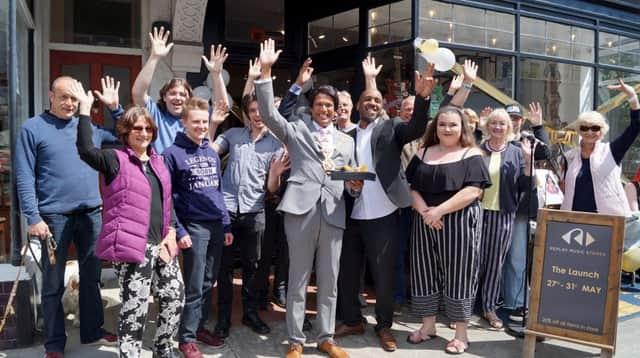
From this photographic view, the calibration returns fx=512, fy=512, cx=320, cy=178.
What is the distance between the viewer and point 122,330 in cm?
311

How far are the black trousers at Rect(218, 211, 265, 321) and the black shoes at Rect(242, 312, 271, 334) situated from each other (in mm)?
45

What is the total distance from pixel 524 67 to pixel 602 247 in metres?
4.03

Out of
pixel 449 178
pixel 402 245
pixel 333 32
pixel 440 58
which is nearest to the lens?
pixel 449 178

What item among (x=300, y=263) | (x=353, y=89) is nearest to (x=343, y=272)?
(x=300, y=263)

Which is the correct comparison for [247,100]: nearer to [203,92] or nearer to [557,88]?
[203,92]

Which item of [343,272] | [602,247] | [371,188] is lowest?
[343,272]

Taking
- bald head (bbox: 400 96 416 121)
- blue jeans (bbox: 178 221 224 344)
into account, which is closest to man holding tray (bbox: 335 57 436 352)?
bald head (bbox: 400 96 416 121)

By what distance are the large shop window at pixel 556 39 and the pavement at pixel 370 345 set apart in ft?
13.3

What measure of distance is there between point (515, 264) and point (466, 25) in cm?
326

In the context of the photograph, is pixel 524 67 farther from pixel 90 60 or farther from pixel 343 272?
pixel 90 60

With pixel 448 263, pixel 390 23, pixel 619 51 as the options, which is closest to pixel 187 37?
pixel 390 23

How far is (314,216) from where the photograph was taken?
3600 mm

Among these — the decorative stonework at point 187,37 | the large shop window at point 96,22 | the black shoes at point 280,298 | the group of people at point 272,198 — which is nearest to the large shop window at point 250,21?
the decorative stonework at point 187,37

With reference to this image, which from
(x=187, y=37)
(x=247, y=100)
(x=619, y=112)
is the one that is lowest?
(x=247, y=100)
